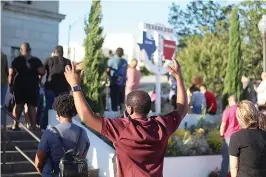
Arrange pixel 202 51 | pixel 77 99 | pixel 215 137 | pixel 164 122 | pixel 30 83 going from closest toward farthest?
pixel 77 99
pixel 164 122
pixel 30 83
pixel 215 137
pixel 202 51

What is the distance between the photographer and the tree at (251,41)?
27172 millimetres

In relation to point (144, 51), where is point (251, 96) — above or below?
below

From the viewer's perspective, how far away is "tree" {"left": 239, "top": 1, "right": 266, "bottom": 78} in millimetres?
27172

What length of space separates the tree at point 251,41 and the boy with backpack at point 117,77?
1449 centimetres

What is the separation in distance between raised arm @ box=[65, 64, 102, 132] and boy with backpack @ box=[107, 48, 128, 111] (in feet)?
29.7

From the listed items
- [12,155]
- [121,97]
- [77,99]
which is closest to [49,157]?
[77,99]

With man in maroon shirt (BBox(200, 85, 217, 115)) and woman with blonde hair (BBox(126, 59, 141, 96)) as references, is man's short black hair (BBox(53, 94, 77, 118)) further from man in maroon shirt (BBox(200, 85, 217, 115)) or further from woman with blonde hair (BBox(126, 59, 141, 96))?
man in maroon shirt (BBox(200, 85, 217, 115))

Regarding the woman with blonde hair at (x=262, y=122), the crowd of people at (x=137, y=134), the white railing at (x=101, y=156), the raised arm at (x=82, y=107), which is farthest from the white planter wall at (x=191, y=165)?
the raised arm at (x=82, y=107)

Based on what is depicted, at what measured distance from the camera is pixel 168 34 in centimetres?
1503

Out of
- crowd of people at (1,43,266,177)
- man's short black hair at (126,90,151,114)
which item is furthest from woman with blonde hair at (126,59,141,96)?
man's short black hair at (126,90,151,114)

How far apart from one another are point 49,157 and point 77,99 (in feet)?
4.39

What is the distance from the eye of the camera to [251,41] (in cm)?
2891

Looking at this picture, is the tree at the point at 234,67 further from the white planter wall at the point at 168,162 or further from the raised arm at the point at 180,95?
the raised arm at the point at 180,95

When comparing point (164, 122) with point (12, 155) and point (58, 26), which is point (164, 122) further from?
point (58, 26)
